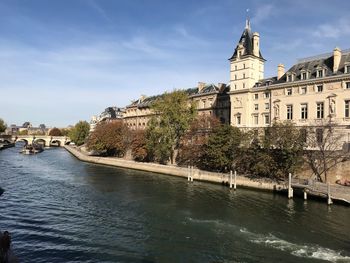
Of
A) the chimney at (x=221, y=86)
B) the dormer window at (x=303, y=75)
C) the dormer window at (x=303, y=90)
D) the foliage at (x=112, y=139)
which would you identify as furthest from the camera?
the foliage at (x=112, y=139)

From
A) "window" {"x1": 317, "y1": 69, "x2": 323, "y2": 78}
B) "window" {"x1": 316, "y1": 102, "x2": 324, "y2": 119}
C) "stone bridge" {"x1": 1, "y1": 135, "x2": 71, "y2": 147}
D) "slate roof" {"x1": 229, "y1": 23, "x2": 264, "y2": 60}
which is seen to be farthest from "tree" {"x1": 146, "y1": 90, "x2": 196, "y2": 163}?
"stone bridge" {"x1": 1, "y1": 135, "x2": 71, "y2": 147}

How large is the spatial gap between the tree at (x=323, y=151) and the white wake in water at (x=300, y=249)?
2319 cm

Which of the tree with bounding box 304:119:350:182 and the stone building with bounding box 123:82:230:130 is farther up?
the stone building with bounding box 123:82:230:130

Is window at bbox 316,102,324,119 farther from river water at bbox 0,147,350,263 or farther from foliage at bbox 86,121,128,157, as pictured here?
foliage at bbox 86,121,128,157

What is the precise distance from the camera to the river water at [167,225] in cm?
2331

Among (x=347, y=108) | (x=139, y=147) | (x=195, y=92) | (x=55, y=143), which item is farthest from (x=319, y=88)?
(x=55, y=143)

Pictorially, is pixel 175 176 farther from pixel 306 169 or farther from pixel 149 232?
pixel 149 232

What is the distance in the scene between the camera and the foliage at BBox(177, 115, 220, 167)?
209 ft

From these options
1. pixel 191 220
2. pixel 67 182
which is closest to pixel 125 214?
pixel 191 220

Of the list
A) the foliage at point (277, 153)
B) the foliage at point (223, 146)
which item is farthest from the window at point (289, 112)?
the foliage at point (277, 153)

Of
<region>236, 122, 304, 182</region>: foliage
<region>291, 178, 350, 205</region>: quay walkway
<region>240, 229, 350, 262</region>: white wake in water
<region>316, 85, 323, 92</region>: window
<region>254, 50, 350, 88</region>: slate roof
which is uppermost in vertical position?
<region>254, 50, 350, 88</region>: slate roof

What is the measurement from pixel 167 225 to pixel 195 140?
36.5m

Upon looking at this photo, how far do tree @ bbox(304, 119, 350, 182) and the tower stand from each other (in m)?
21.2

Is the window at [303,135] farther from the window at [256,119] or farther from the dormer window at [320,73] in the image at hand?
the window at [256,119]
